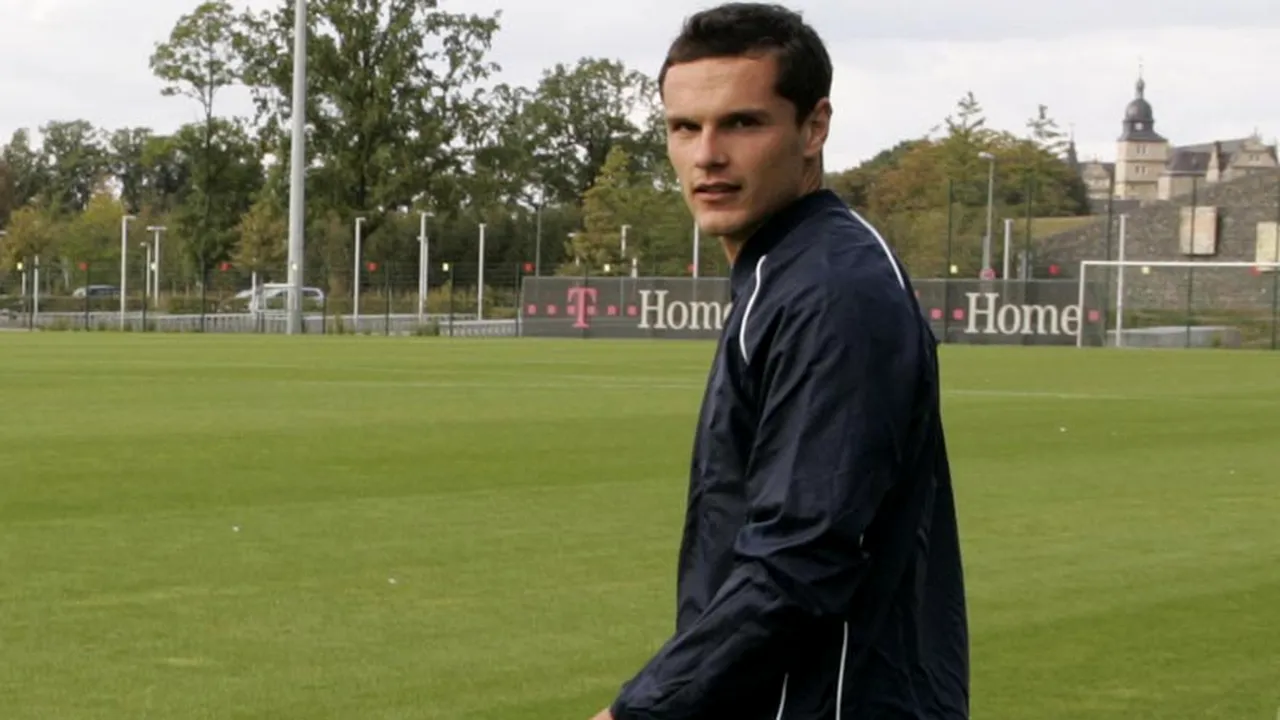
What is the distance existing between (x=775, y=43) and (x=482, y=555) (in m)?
8.34

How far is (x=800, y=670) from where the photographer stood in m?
2.74

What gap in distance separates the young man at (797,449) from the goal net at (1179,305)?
A: 2155 inches

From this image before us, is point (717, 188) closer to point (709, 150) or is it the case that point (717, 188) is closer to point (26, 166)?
point (709, 150)

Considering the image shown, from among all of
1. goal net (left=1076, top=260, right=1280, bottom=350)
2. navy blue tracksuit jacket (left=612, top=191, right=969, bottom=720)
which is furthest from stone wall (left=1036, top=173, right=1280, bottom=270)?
navy blue tracksuit jacket (left=612, top=191, right=969, bottom=720)

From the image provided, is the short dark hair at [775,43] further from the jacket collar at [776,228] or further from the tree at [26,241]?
the tree at [26,241]

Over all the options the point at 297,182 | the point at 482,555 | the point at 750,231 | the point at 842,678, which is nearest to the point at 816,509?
the point at 842,678

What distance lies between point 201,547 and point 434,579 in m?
1.55

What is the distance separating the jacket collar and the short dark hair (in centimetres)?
11

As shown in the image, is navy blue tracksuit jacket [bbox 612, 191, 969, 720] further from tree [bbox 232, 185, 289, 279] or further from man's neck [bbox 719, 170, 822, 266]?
tree [bbox 232, 185, 289, 279]

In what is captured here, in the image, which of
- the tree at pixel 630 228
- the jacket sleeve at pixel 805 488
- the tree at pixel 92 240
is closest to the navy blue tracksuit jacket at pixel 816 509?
the jacket sleeve at pixel 805 488

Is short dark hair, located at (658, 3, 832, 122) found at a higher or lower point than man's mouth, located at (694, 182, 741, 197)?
higher

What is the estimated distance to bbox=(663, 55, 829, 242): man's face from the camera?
2.93 m

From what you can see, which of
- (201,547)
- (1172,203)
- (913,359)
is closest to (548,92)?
(1172,203)

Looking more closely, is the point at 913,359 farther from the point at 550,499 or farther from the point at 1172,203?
the point at 1172,203
